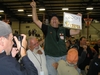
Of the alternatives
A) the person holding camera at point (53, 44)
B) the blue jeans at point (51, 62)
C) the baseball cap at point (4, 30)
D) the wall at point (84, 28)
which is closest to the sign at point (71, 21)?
the person holding camera at point (53, 44)

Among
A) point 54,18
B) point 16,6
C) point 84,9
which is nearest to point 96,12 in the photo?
point 84,9

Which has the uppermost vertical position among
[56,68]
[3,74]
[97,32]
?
[3,74]

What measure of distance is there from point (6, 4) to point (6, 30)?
667 inches

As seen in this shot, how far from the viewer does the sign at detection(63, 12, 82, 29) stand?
338cm

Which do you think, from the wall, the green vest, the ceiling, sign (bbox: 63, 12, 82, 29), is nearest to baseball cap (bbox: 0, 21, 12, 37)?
sign (bbox: 63, 12, 82, 29)

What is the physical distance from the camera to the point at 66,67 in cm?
350

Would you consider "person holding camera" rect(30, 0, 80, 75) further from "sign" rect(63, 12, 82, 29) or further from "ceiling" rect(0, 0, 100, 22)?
"ceiling" rect(0, 0, 100, 22)

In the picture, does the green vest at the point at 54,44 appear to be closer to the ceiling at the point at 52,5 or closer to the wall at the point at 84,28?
the ceiling at the point at 52,5

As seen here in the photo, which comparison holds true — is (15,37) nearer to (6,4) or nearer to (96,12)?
(6,4)

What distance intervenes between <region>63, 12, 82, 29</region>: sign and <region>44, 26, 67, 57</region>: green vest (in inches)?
12.7

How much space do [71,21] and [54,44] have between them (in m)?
0.51

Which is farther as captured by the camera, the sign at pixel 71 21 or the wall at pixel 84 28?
the wall at pixel 84 28

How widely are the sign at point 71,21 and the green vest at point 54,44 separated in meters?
0.32

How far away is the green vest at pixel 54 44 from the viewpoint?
3557 millimetres
